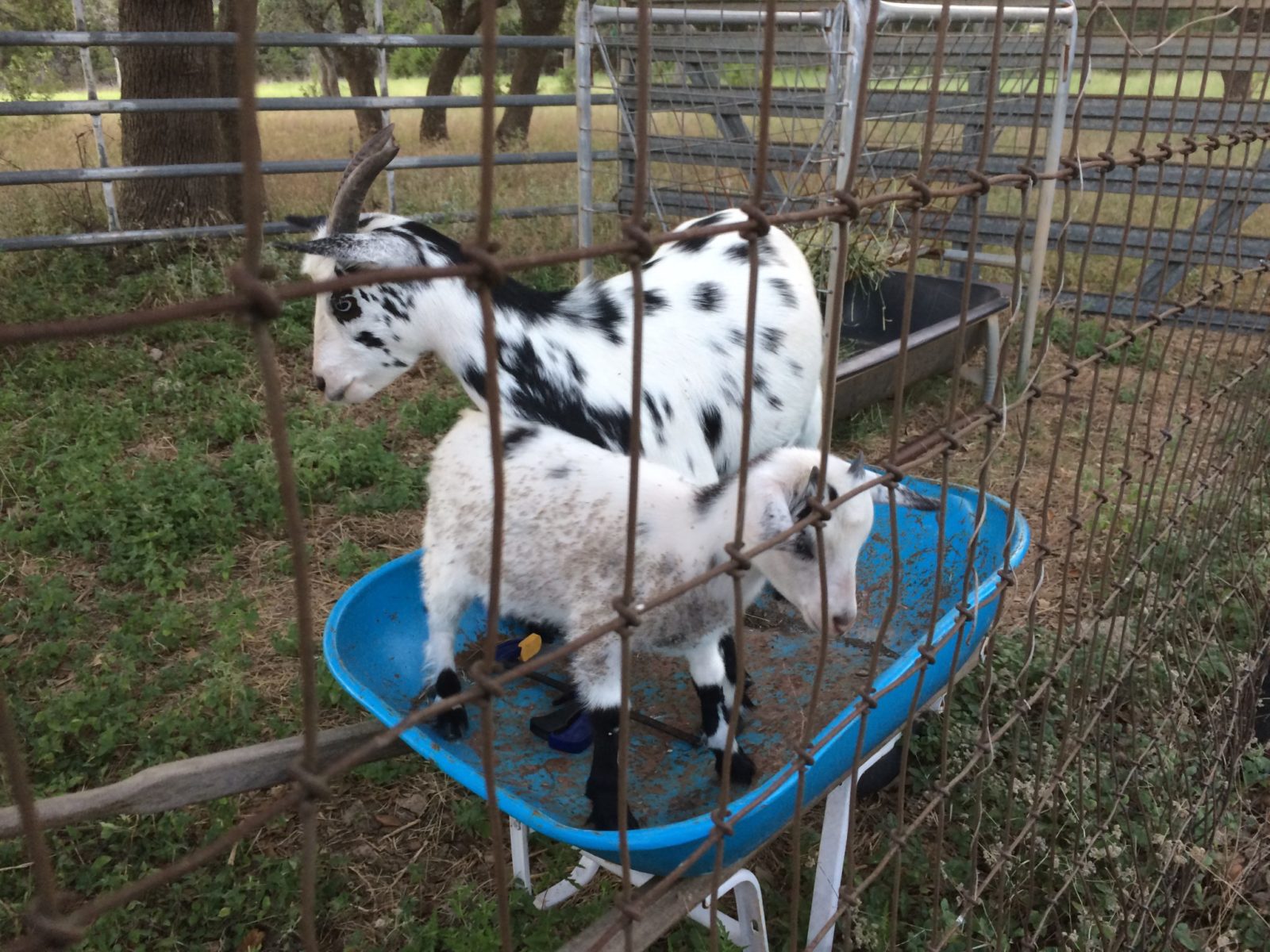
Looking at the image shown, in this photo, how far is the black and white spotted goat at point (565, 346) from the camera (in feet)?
7.82

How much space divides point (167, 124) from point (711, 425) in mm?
5146

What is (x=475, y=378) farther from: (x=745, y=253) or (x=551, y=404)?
(x=745, y=253)

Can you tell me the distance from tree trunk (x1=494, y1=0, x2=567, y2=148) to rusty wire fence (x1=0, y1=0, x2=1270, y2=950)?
685 centimetres

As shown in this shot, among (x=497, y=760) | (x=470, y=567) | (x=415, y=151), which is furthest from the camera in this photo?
(x=415, y=151)

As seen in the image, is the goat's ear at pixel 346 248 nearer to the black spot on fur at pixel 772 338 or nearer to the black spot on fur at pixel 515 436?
the black spot on fur at pixel 515 436

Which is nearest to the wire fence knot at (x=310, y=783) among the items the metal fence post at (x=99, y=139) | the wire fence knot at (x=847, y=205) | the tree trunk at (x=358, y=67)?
the wire fence knot at (x=847, y=205)

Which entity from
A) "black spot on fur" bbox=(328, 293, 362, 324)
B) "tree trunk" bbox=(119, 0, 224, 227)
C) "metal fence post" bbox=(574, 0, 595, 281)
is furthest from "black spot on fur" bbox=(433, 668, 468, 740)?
"tree trunk" bbox=(119, 0, 224, 227)

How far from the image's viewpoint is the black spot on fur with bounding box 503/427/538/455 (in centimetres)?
217

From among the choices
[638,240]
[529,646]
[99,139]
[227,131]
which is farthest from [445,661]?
[227,131]

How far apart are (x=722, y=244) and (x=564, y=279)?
2.95 meters

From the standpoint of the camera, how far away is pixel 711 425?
9.29ft

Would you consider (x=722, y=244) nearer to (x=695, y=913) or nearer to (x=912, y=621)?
(x=912, y=621)

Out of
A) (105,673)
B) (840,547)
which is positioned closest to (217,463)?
(105,673)

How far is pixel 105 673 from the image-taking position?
10.0 ft
